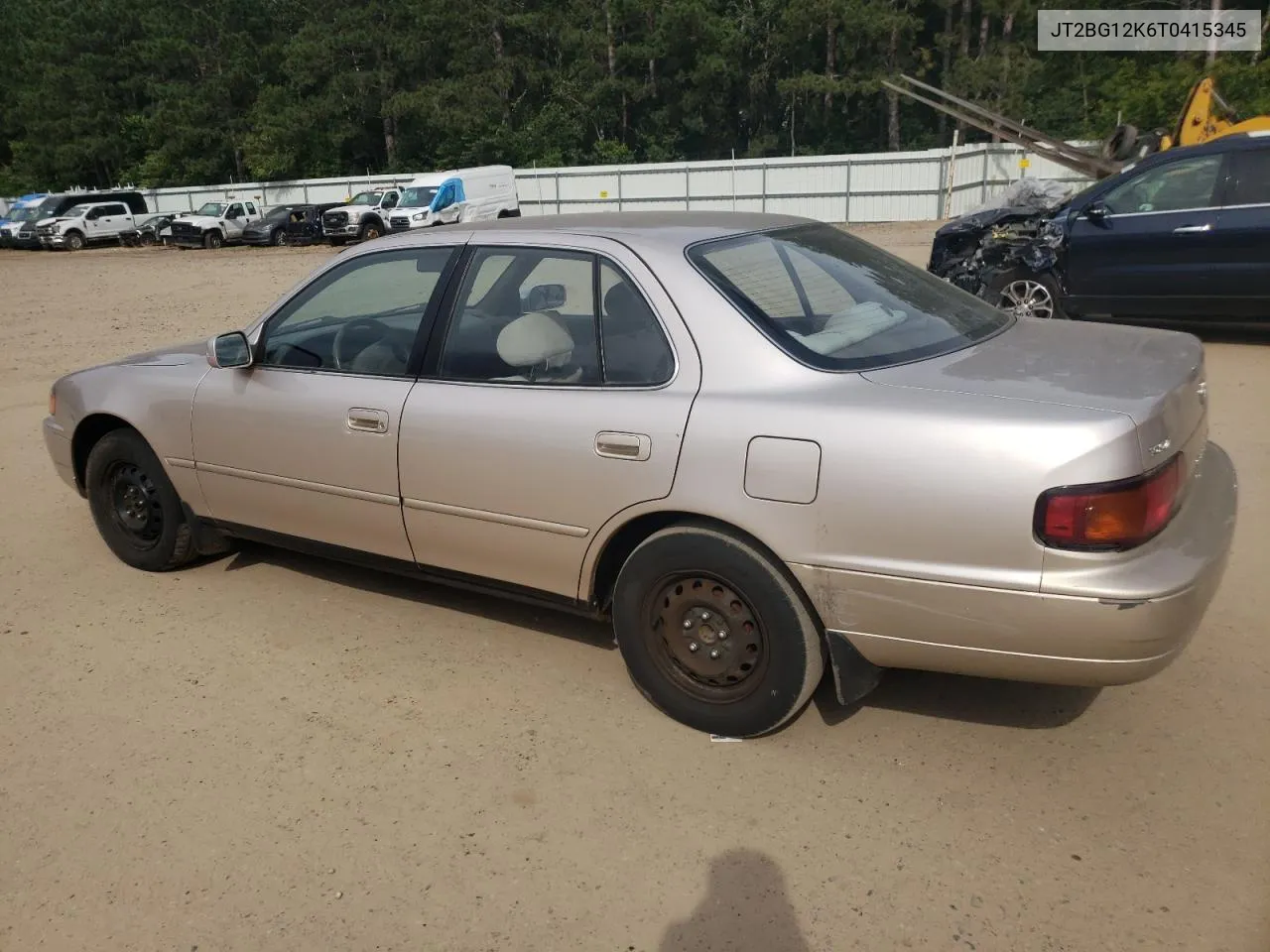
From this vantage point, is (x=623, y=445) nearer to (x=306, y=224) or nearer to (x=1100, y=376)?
(x=1100, y=376)

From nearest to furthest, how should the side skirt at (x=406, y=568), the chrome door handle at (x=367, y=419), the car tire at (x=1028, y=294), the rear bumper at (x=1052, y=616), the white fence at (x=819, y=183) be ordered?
A: the rear bumper at (x=1052, y=616) → the side skirt at (x=406, y=568) → the chrome door handle at (x=367, y=419) → the car tire at (x=1028, y=294) → the white fence at (x=819, y=183)

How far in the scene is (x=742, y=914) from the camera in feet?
8.50

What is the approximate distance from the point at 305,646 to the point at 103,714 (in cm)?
76

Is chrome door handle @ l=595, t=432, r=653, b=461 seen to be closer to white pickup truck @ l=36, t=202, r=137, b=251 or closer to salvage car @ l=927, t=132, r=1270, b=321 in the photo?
salvage car @ l=927, t=132, r=1270, b=321

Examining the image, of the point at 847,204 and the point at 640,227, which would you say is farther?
the point at 847,204

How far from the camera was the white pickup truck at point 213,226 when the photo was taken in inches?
1336

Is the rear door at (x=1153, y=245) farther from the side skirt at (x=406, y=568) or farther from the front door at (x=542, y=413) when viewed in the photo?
the side skirt at (x=406, y=568)

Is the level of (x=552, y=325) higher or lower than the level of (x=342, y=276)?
lower

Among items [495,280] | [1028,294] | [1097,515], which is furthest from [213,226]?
[1097,515]

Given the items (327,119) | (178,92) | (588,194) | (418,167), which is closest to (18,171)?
(178,92)

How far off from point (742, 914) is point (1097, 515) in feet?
4.45

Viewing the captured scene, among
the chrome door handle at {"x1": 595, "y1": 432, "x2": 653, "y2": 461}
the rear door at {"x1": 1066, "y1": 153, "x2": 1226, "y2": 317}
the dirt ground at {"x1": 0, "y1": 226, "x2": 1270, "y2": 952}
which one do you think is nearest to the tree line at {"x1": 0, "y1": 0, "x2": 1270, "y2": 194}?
the rear door at {"x1": 1066, "y1": 153, "x2": 1226, "y2": 317}

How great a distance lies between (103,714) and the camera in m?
3.68

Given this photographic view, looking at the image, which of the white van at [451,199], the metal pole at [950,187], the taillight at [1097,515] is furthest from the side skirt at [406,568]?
the metal pole at [950,187]
